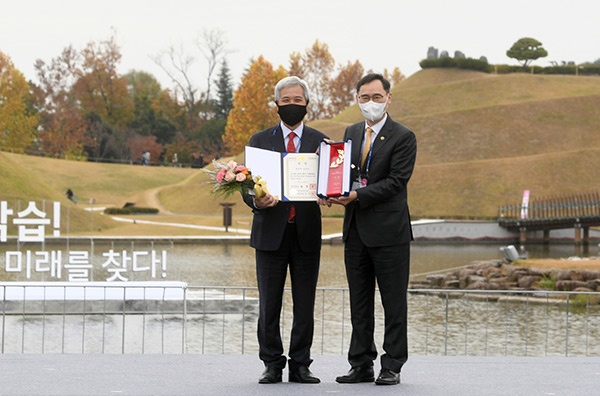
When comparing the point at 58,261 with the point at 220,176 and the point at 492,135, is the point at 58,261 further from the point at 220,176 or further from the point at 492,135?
the point at 492,135

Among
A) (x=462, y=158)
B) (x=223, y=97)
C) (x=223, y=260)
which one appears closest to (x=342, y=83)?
(x=223, y=97)

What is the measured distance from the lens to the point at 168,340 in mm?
14062

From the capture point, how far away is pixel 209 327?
15.4 metres

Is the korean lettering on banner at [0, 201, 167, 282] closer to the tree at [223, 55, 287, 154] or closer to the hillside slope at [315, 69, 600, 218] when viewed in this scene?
the hillside slope at [315, 69, 600, 218]

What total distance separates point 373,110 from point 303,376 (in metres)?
1.89

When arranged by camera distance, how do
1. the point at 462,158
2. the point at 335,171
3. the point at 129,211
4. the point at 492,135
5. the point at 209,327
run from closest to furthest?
the point at 335,171 → the point at 209,327 → the point at 129,211 → the point at 462,158 → the point at 492,135

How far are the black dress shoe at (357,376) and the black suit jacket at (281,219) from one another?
0.88 meters

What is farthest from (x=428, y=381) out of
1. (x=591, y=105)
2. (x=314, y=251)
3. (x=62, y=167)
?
(x=591, y=105)

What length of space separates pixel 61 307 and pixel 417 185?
44.9 m

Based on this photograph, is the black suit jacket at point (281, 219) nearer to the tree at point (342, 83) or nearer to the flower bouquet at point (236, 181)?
the flower bouquet at point (236, 181)

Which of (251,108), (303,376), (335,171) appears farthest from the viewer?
(251,108)

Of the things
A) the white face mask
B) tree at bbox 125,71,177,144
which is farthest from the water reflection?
tree at bbox 125,71,177,144

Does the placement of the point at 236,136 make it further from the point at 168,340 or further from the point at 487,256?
the point at 168,340

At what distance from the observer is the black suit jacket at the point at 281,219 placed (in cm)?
735
